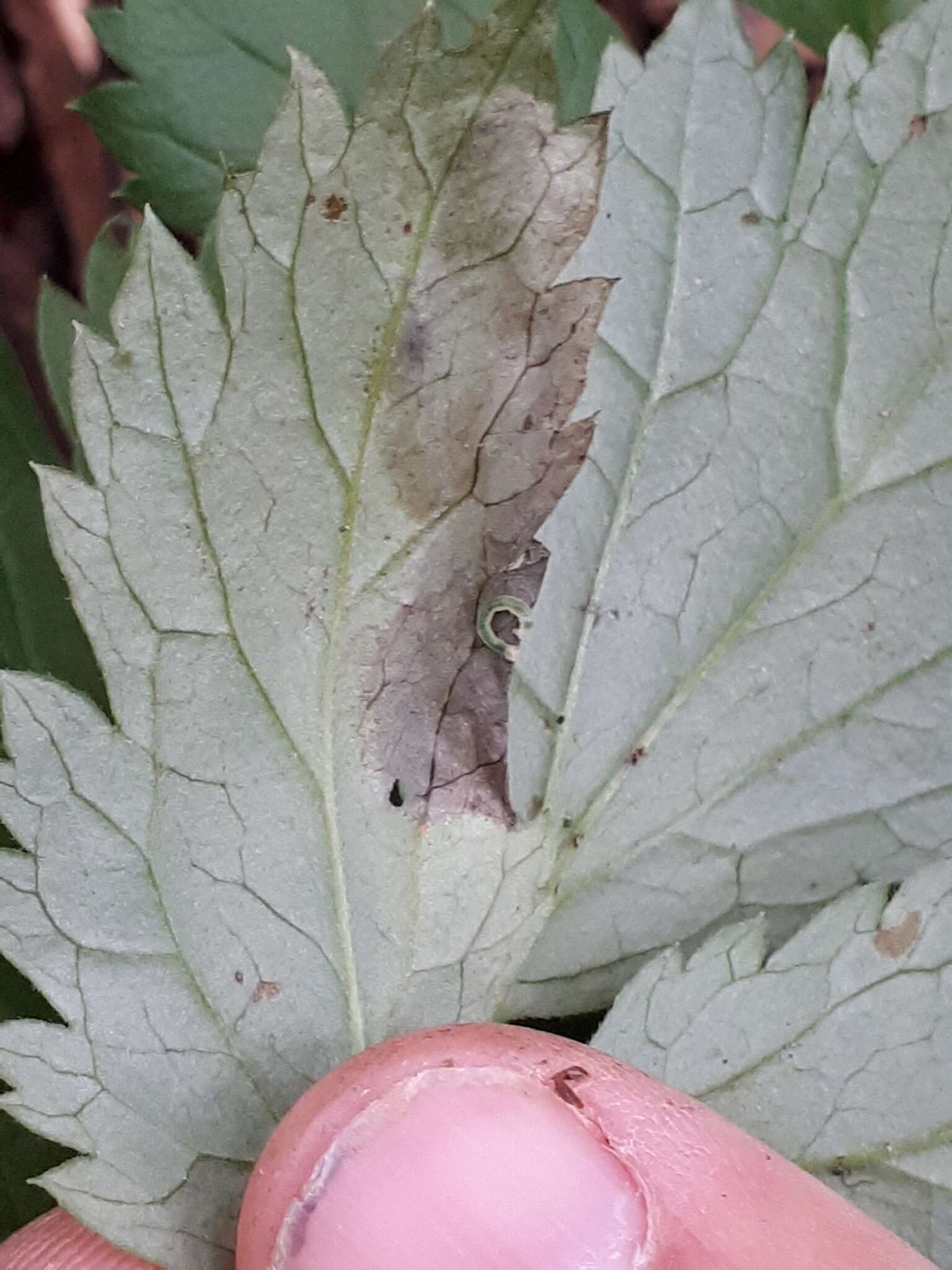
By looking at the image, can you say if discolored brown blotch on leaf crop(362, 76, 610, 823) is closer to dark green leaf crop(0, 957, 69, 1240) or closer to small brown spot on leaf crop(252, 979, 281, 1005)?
small brown spot on leaf crop(252, 979, 281, 1005)

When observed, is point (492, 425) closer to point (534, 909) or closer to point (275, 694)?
point (275, 694)

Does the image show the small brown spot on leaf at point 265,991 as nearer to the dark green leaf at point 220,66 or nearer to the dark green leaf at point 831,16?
the dark green leaf at point 220,66

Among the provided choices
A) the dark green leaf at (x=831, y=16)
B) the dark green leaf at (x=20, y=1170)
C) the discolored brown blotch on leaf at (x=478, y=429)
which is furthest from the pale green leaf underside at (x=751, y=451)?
the dark green leaf at (x=20, y=1170)

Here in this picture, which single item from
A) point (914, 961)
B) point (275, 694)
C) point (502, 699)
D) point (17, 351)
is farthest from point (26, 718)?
point (17, 351)

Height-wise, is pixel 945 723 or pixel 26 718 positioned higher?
pixel 945 723

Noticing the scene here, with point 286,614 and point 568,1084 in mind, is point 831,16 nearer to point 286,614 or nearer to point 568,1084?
point 286,614

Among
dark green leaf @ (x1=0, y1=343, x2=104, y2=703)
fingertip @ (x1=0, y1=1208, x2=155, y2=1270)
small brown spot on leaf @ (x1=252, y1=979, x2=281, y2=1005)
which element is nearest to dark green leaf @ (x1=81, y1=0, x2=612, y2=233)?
dark green leaf @ (x1=0, y1=343, x2=104, y2=703)

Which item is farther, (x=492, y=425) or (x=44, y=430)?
(x=44, y=430)
